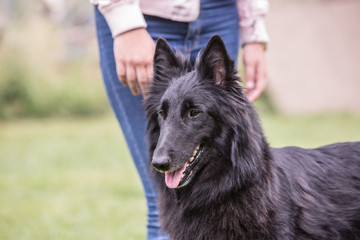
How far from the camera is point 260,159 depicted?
110 inches

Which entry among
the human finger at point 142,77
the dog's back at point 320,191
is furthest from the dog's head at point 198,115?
the dog's back at point 320,191

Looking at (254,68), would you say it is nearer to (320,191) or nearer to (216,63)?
(216,63)

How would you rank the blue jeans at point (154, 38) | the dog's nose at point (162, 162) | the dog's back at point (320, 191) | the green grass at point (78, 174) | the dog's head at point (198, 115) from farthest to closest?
the green grass at point (78, 174), the blue jeans at point (154, 38), the dog's back at point (320, 191), the dog's head at point (198, 115), the dog's nose at point (162, 162)

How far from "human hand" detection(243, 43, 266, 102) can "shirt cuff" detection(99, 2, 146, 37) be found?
91 cm

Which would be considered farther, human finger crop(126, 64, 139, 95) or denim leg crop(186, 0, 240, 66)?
denim leg crop(186, 0, 240, 66)

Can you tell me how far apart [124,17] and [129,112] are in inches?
29.8

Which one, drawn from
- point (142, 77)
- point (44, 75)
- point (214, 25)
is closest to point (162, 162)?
point (142, 77)

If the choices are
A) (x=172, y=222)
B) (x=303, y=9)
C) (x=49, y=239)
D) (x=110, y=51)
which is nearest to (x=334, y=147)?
(x=172, y=222)

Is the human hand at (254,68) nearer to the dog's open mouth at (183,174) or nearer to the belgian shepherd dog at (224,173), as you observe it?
the belgian shepherd dog at (224,173)

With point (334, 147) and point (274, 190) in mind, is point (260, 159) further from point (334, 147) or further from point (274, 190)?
point (334, 147)

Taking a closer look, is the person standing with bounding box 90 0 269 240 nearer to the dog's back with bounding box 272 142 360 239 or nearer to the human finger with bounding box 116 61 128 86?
the human finger with bounding box 116 61 128 86

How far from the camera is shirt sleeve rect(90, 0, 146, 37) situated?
277cm

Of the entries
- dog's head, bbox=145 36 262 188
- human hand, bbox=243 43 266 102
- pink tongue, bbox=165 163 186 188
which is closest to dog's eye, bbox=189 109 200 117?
dog's head, bbox=145 36 262 188

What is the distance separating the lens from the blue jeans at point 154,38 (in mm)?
3152
